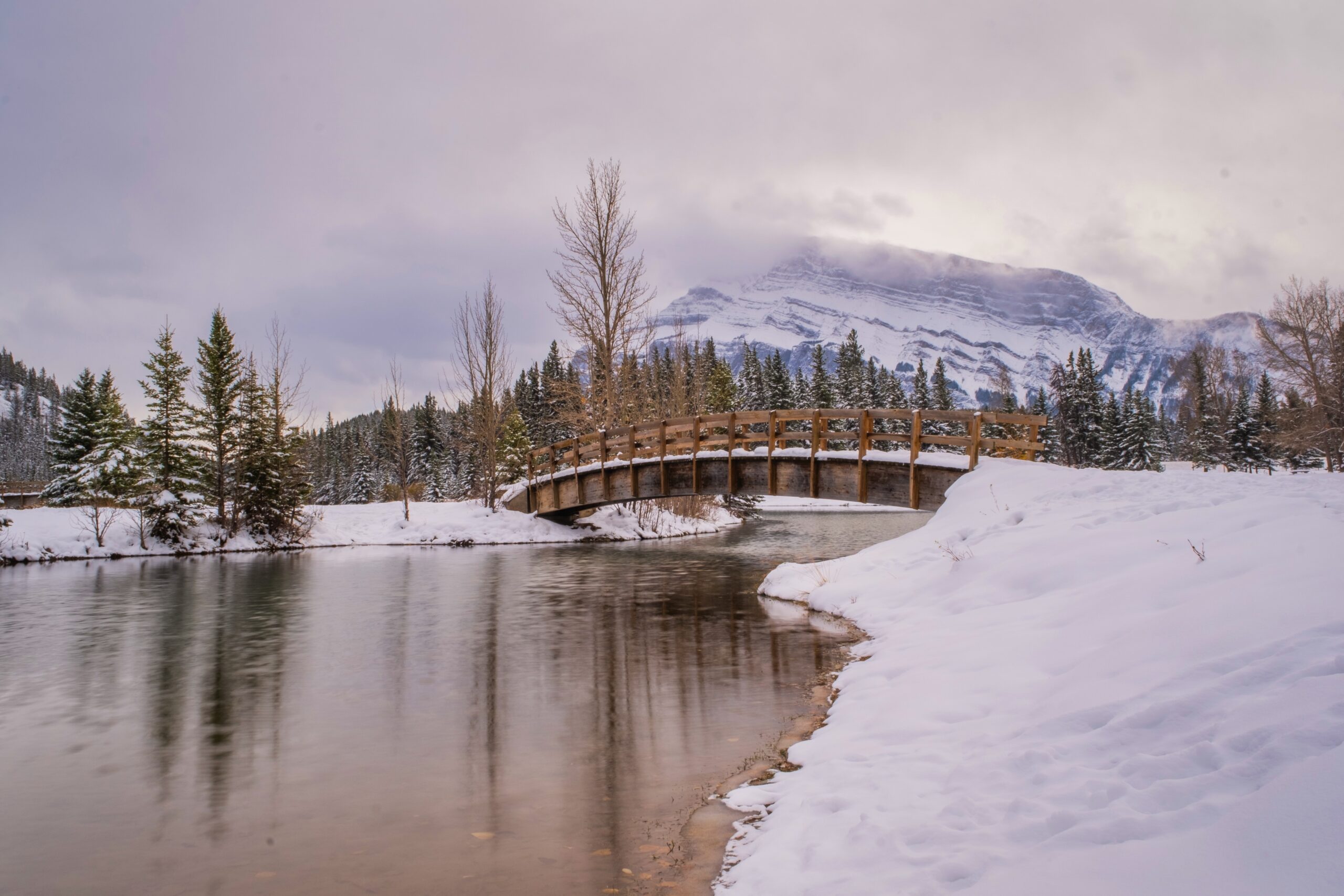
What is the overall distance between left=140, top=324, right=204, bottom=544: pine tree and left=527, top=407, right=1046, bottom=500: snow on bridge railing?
12.1 m

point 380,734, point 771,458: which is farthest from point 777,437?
point 380,734

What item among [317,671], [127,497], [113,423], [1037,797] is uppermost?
[113,423]

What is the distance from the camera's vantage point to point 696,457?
22.2m

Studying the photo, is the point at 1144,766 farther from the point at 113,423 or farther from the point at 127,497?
the point at 113,423

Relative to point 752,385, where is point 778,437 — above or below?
below

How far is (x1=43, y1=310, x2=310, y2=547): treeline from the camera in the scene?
27.4 m

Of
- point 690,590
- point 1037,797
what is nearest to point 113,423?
point 690,590

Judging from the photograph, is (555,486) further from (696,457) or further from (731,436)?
(731,436)

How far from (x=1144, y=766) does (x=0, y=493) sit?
51.0 m

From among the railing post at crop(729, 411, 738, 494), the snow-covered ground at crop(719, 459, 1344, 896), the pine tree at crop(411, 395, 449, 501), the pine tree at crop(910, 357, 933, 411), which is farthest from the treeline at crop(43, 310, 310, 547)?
the pine tree at crop(910, 357, 933, 411)

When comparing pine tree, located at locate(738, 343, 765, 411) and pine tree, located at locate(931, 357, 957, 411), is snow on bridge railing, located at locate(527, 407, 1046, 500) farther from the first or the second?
pine tree, located at locate(931, 357, 957, 411)

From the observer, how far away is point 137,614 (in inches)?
558

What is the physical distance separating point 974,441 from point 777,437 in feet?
17.1

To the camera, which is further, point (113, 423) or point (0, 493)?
point (0, 493)
